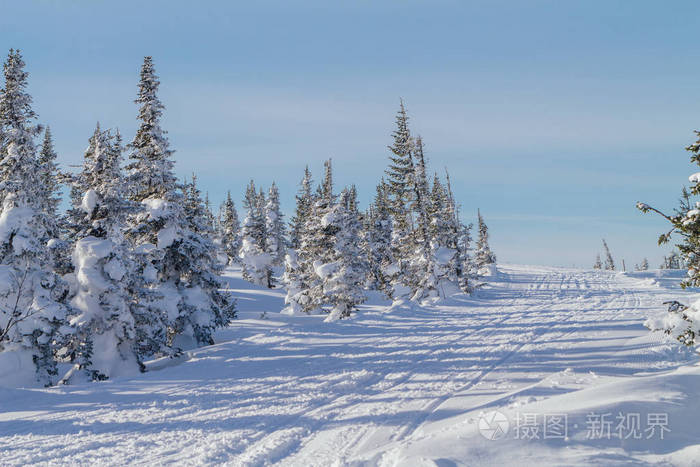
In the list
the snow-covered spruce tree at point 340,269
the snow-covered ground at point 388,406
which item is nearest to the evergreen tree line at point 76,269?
the snow-covered ground at point 388,406

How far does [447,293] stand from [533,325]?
2027 cm

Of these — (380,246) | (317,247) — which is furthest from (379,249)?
(317,247)

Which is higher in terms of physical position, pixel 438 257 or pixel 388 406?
pixel 438 257

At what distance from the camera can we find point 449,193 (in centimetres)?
4534

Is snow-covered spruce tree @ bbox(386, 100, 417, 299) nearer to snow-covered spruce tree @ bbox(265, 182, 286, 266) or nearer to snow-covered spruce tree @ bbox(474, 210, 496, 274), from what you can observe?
snow-covered spruce tree @ bbox(265, 182, 286, 266)

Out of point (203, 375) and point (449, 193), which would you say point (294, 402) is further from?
point (449, 193)

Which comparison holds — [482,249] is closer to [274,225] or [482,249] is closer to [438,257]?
[274,225]

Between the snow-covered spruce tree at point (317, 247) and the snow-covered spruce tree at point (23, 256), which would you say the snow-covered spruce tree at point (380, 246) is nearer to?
the snow-covered spruce tree at point (317, 247)

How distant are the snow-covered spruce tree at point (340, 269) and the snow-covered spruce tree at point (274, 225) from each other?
89.1 feet

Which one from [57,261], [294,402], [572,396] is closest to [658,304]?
[572,396]

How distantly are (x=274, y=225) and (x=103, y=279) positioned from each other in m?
42.3

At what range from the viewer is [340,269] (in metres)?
28.8

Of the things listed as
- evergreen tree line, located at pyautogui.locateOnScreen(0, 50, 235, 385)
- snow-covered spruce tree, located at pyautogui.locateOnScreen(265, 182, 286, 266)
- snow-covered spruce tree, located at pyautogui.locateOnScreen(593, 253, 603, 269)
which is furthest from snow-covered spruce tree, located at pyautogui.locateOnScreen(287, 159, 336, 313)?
snow-covered spruce tree, located at pyautogui.locateOnScreen(593, 253, 603, 269)

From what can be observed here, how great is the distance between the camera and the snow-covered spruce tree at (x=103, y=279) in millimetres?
16234
